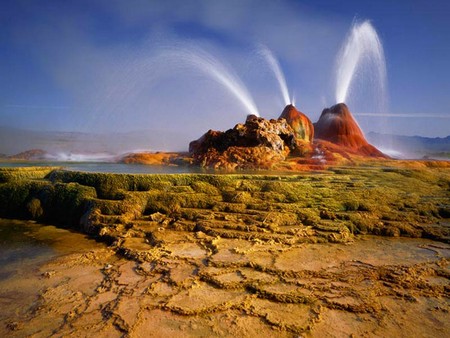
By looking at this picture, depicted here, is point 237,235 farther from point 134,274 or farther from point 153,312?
point 153,312

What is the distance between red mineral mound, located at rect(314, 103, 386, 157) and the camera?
4476cm

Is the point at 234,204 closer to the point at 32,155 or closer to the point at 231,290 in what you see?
the point at 231,290

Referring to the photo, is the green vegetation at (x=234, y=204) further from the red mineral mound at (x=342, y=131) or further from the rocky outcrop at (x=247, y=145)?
the red mineral mound at (x=342, y=131)

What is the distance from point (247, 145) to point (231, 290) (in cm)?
2032

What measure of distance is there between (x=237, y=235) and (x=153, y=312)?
13.2ft

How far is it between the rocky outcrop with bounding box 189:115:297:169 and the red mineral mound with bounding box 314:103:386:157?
19523 mm

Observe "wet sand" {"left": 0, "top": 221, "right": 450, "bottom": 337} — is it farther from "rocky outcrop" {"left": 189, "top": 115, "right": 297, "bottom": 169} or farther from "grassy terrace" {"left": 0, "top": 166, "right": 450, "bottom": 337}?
"rocky outcrop" {"left": 189, "top": 115, "right": 297, "bottom": 169}

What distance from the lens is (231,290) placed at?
20.6ft

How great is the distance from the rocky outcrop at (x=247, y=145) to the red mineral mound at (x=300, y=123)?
10347 millimetres

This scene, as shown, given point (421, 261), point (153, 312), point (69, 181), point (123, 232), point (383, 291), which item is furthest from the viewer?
point (69, 181)

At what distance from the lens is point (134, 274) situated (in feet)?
23.1

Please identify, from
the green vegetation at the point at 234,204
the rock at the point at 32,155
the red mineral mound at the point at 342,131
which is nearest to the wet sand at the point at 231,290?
the green vegetation at the point at 234,204

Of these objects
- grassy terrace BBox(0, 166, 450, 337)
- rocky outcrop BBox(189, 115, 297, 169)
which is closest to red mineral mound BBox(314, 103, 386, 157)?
rocky outcrop BBox(189, 115, 297, 169)

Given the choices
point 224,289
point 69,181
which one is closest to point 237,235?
point 224,289
